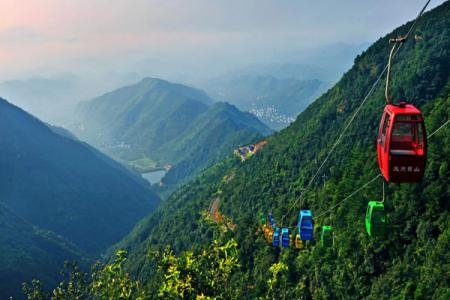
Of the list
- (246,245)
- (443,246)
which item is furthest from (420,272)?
(246,245)

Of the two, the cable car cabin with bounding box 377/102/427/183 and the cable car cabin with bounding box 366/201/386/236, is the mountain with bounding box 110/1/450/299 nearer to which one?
the cable car cabin with bounding box 366/201/386/236

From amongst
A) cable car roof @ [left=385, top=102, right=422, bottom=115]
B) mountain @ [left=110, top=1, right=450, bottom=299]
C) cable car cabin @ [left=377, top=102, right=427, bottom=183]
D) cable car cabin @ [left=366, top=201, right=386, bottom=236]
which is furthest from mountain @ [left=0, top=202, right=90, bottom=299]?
cable car roof @ [left=385, top=102, right=422, bottom=115]

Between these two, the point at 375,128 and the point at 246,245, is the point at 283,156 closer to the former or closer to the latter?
the point at 375,128

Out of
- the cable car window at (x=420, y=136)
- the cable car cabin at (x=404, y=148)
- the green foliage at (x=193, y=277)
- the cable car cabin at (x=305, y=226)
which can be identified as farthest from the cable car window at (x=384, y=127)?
the cable car cabin at (x=305, y=226)

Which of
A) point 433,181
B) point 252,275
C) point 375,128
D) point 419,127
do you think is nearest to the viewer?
point 419,127

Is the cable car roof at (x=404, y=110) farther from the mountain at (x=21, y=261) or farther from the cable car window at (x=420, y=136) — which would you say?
the mountain at (x=21, y=261)

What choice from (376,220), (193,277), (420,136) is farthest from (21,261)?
(420,136)
